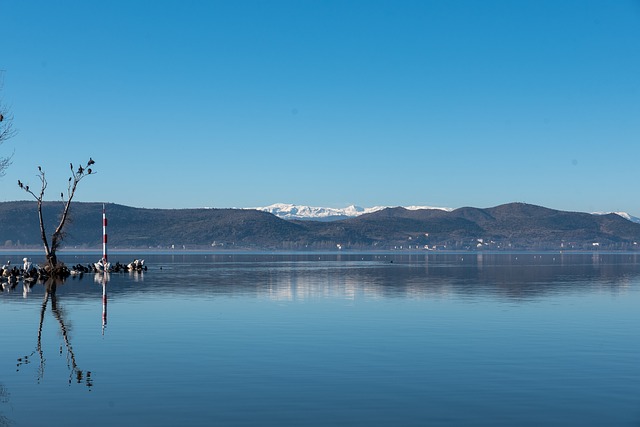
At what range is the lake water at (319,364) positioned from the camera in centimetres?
1603

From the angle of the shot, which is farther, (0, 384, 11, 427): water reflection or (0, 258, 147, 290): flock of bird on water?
(0, 258, 147, 290): flock of bird on water

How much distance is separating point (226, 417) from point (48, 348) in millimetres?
11204

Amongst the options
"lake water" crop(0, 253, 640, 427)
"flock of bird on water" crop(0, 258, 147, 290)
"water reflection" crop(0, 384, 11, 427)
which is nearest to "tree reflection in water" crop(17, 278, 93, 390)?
"lake water" crop(0, 253, 640, 427)

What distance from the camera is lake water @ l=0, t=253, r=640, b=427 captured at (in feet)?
52.6

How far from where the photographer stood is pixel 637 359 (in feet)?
76.8

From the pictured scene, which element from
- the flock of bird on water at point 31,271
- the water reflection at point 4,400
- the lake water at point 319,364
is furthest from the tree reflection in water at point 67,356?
the flock of bird on water at point 31,271

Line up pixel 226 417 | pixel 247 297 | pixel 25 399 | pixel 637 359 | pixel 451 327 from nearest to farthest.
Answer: pixel 226 417
pixel 25 399
pixel 637 359
pixel 451 327
pixel 247 297

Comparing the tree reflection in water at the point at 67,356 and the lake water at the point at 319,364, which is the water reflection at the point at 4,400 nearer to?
the lake water at the point at 319,364

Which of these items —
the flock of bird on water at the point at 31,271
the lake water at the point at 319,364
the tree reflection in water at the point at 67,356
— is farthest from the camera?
the flock of bird on water at the point at 31,271

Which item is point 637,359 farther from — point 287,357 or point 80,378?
point 80,378

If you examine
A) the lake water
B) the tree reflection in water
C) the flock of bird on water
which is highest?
the flock of bird on water

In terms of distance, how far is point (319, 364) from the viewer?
22094 mm

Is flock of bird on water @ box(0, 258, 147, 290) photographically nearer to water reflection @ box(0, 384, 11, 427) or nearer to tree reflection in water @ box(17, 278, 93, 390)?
tree reflection in water @ box(17, 278, 93, 390)

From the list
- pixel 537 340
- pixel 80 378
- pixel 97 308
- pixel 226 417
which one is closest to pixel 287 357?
pixel 80 378
